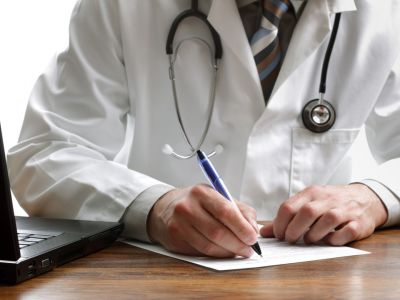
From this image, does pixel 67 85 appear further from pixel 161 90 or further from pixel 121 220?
pixel 121 220

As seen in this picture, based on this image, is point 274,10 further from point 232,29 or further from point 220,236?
point 220,236

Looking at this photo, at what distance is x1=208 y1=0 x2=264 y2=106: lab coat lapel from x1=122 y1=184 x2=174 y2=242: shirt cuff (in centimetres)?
38

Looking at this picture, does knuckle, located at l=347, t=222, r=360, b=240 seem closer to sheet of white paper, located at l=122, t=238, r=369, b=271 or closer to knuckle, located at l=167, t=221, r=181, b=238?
sheet of white paper, located at l=122, t=238, r=369, b=271

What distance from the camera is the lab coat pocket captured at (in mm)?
1450

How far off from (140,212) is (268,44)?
495 mm

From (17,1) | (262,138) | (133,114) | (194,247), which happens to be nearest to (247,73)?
(262,138)

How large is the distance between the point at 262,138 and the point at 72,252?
0.59 m

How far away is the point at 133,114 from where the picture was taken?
59.9 inches

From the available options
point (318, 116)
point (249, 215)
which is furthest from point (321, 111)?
point (249, 215)

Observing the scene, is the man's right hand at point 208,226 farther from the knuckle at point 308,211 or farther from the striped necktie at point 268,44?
the striped necktie at point 268,44

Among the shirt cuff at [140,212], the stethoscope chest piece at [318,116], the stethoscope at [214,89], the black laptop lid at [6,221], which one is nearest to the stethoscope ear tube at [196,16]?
the stethoscope at [214,89]

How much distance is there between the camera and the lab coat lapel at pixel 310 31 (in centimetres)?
141

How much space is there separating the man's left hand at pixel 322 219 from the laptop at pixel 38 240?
26 cm

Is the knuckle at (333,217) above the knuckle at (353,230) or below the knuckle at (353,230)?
above
